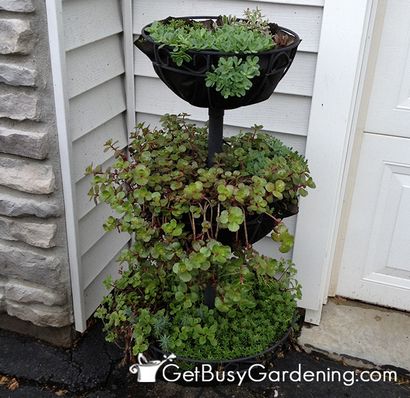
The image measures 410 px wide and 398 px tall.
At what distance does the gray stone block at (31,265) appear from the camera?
7.32ft

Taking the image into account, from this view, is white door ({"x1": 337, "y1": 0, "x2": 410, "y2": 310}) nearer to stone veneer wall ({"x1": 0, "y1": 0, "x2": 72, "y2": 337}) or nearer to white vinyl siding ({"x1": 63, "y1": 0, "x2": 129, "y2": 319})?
white vinyl siding ({"x1": 63, "y1": 0, "x2": 129, "y2": 319})

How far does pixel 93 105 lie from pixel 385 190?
4.18 ft

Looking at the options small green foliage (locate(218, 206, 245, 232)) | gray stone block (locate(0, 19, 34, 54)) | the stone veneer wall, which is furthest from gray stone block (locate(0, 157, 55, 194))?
small green foliage (locate(218, 206, 245, 232))

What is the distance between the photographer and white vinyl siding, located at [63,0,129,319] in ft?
6.67

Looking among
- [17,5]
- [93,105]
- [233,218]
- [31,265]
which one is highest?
[17,5]

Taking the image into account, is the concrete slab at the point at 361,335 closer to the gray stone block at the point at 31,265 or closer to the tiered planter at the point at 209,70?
the tiered planter at the point at 209,70

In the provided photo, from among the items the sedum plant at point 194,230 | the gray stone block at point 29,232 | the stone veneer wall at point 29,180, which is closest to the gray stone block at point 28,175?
the stone veneer wall at point 29,180

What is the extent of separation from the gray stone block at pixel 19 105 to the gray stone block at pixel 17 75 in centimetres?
5

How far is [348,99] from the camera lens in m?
2.10

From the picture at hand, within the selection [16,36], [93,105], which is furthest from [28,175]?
[16,36]

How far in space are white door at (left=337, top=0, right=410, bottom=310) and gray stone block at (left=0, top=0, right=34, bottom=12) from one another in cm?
130

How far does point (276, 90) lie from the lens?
2.22 m

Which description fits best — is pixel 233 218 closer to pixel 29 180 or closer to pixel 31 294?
pixel 29 180

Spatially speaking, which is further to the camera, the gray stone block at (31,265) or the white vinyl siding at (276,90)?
the gray stone block at (31,265)
